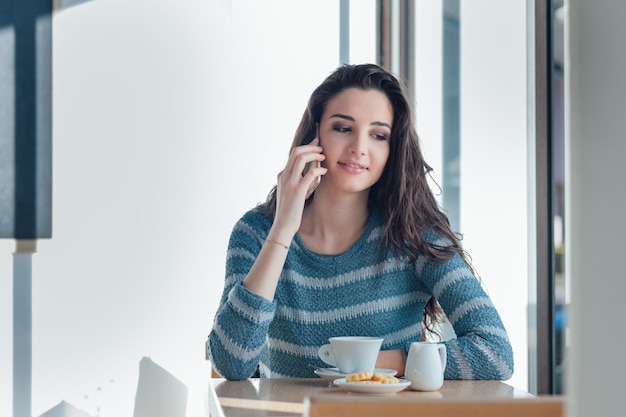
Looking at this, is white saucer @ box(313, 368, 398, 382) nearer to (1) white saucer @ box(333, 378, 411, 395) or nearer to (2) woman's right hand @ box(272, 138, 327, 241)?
(1) white saucer @ box(333, 378, 411, 395)

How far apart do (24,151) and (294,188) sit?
1283mm

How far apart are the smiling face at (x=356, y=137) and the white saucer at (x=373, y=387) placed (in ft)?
1.84

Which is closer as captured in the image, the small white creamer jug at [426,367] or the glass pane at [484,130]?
the small white creamer jug at [426,367]

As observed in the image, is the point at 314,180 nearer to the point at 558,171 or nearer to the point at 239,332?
the point at 239,332

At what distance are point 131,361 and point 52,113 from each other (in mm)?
907

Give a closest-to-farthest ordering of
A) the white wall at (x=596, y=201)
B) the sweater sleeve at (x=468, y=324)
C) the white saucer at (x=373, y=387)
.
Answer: the white wall at (x=596, y=201), the white saucer at (x=373, y=387), the sweater sleeve at (x=468, y=324)

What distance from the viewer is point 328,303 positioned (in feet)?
5.16

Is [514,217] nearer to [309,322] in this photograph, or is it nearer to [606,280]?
[309,322]

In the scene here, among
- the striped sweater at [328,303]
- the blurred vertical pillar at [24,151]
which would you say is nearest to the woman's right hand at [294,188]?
the striped sweater at [328,303]

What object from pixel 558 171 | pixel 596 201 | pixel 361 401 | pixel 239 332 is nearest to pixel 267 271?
pixel 239 332

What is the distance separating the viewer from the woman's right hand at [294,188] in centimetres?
153

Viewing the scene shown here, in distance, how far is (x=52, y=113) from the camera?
100.0 inches

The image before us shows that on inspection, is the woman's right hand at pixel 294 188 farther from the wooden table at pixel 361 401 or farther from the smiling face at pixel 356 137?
the wooden table at pixel 361 401

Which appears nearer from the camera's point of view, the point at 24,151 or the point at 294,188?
the point at 294,188
